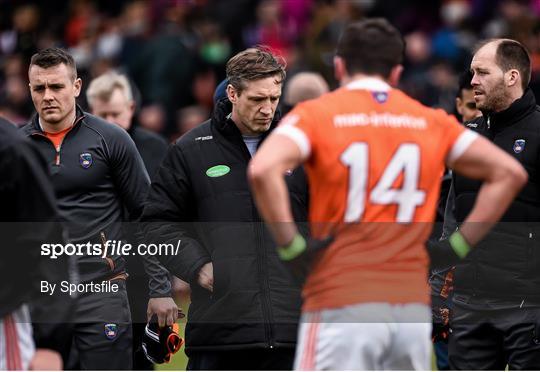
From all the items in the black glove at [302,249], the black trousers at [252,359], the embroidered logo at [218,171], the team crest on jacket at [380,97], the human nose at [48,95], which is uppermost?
the team crest on jacket at [380,97]

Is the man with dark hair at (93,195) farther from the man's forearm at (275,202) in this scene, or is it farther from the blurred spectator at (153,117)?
the blurred spectator at (153,117)

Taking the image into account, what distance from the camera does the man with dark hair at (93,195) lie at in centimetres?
794

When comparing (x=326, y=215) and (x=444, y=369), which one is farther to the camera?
(x=444, y=369)

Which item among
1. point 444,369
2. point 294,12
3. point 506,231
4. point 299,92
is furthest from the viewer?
point 294,12

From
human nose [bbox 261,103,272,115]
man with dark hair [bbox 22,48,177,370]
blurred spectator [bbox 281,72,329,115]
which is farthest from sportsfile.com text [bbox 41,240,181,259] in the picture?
blurred spectator [bbox 281,72,329,115]

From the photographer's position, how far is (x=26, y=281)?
216 inches

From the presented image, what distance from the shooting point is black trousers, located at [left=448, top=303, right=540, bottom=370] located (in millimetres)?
7789

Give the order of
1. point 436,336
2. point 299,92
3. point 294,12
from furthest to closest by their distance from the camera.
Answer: point 294,12 → point 299,92 → point 436,336

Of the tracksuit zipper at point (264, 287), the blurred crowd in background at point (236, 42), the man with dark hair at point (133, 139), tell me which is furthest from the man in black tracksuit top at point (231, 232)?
the blurred crowd in background at point (236, 42)

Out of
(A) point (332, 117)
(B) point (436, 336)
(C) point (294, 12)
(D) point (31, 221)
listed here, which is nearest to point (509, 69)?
(B) point (436, 336)

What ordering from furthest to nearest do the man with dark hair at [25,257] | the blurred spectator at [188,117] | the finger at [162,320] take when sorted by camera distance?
the blurred spectator at [188,117] → the finger at [162,320] → the man with dark hair at [25,257]

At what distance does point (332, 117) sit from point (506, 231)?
8.75 ft

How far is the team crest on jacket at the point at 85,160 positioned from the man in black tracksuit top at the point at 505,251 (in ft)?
7.46

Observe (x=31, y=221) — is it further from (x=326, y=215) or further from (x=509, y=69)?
(x=509, y=69)
